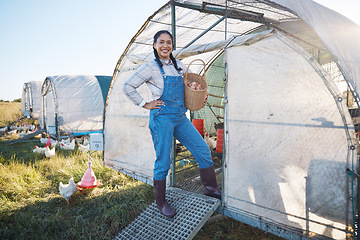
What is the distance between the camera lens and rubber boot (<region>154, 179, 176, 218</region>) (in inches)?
122

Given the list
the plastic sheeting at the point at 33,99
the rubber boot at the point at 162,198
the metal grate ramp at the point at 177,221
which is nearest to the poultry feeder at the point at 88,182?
the metal grate ramp at the point at 177,221

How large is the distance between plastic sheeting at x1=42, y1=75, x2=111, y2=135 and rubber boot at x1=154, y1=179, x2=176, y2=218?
9.45 meters

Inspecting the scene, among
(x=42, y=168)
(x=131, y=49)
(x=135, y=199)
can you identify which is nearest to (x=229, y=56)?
(x=131, y=49)

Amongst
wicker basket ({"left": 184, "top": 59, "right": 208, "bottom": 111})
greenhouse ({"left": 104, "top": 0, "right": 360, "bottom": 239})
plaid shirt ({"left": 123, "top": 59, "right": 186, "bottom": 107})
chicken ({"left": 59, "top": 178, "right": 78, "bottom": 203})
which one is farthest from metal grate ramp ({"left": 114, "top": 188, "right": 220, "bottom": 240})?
plaid shirt ({"left": 123, "top": 59, "right": 186, "bottom": 107})

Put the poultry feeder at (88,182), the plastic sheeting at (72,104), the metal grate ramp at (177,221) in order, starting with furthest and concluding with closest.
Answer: the plastic sheeting at (72,104)
the poultry feeder at (88,182)
the metal grate ramp at (177,221)

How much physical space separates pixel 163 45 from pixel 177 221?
237cm

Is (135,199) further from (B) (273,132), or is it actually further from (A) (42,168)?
(A) (42,168)

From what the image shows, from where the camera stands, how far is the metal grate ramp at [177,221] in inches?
117

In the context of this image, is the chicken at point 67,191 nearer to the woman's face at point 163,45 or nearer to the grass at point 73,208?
the grass at point 73,208

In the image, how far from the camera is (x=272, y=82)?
9.93 feet

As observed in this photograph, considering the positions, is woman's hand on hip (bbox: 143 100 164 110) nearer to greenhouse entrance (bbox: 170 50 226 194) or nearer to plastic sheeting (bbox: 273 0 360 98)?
greenhouse entrance (bbox: 170 50 226 194)

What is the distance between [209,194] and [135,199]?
1.64 metres

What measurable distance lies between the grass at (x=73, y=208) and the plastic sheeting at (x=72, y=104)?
5394 millimetres

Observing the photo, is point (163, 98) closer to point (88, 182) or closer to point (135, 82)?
point (135, 82)
